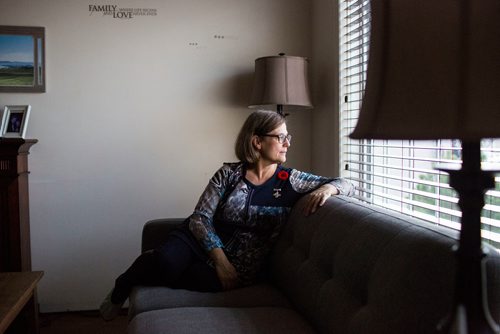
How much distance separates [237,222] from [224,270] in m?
0.24

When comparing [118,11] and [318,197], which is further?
[118,11]

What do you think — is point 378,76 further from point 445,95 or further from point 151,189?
point 151,189

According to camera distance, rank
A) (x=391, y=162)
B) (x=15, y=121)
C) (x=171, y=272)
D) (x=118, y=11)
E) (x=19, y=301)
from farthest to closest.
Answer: (x=118, y=11) → (x=15, y=121) → (x=391, y=162) → (x=171, y=272) → (x=19, y=301)

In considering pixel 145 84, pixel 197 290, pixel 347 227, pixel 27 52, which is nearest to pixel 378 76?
pixel 347 227

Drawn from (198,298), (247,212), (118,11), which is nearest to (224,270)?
(198,298)

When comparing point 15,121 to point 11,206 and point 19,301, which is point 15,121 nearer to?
point 11,206

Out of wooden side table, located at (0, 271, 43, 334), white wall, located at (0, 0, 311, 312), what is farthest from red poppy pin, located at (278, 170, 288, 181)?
wooden side table, located at (0, 271, 43, 334)

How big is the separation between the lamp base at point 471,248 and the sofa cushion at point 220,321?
954 mm

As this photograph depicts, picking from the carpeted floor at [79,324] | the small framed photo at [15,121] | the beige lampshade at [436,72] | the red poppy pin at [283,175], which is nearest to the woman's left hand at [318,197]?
the red poppy pin at [283,175]

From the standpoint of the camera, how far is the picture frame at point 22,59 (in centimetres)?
292

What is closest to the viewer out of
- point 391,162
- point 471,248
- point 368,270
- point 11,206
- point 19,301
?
point 471,248

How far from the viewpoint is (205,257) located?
2.12 m

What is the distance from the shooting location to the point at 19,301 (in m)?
1.90

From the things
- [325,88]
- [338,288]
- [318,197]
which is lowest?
[338,288]
